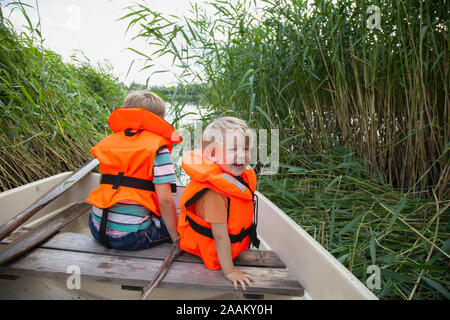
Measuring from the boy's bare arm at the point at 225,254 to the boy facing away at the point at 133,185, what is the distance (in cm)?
37

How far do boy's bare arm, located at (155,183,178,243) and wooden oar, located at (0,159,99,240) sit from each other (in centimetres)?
65

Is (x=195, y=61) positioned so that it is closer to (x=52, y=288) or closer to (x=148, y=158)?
(x=148, y=158)

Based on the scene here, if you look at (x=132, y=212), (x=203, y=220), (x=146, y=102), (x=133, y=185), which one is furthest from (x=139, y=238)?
(x=146, y=102)

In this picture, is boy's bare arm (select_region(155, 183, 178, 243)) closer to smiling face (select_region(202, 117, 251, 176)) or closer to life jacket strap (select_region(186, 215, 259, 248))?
life jacket strap (select_region(186, 215, 259, 248))

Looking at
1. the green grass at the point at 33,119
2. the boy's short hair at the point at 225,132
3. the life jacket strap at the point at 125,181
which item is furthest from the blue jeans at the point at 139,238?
the green grass at the point at 33,119

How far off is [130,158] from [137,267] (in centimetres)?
49

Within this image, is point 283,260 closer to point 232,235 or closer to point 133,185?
point 232,235

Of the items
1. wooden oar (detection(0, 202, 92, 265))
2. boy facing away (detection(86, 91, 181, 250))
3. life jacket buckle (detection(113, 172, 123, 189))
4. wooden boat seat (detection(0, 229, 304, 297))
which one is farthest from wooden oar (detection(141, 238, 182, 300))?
wooden oar (detection(0, 202, 92, 265))

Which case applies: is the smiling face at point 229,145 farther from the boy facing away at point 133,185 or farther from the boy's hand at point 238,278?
the boy's hand at point 238,278

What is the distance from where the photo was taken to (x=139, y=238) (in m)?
1.33

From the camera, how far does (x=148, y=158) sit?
1.31 metres

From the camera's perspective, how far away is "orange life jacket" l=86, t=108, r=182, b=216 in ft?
4.28

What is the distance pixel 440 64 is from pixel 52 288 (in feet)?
8.25

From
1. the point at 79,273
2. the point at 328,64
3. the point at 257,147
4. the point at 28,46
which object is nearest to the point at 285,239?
the point at 79,273
